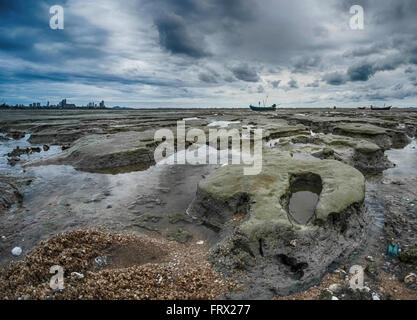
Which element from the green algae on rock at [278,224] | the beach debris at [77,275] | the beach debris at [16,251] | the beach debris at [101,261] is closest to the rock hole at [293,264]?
the green algae on rock at [278,224]

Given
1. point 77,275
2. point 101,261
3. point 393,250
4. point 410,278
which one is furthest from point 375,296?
point 77,275

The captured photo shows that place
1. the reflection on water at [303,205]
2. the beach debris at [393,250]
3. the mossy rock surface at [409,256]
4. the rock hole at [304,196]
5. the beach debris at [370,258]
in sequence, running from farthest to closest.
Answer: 1. the rock hole at [304,196]
2. the reflection on water at [303,205]
3. the beach debris at [393,250]
4. the beach debris at [370,258]
5. the mossy rock surface at [409,256]

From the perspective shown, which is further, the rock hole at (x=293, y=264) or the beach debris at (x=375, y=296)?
the rock hole at (x=293, y=264)

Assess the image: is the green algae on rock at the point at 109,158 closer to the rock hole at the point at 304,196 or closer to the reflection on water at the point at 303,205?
the rock hole at the point at 304,196

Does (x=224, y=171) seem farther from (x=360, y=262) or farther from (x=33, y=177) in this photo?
(x=33, y=177)

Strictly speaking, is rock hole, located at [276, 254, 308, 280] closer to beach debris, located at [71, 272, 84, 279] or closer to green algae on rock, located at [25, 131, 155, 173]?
beach debris, located at [71, 272, 84, 279]

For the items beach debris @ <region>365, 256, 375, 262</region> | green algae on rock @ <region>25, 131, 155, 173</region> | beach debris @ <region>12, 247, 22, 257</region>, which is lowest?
beach debris @ <region>365, 256, 375, 262</region>

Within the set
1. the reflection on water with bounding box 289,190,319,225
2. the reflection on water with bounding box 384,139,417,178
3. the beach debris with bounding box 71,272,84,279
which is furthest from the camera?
the reflection on water with bounding box 384,139,417,178

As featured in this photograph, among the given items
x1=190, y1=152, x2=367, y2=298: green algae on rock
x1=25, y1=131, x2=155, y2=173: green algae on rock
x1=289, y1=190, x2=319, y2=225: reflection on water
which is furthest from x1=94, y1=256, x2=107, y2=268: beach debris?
x1=25, y1=131, x2=155, y2=173: green algae on rock

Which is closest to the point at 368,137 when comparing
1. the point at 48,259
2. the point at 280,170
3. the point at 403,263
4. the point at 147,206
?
the point at 280,170

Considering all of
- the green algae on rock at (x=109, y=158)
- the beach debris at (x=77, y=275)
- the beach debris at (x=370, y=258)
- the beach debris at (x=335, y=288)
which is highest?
the green algae on rock at (x=109, y=158)

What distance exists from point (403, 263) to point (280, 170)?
260 inches

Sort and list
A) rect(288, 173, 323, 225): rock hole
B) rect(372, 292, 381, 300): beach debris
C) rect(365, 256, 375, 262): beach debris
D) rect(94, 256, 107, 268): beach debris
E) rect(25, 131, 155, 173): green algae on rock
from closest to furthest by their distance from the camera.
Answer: rect(372, 292, 381, 300): beach debris → rect(94, 256, 107, 268): beach debris → rect(365, 256, 375, 262): beach debris → rect(288, 173, 323, 225): rock hole → rect(25, 131, 155, 173): green algae on rock

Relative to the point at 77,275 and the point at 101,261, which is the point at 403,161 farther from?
the point at 77,275
